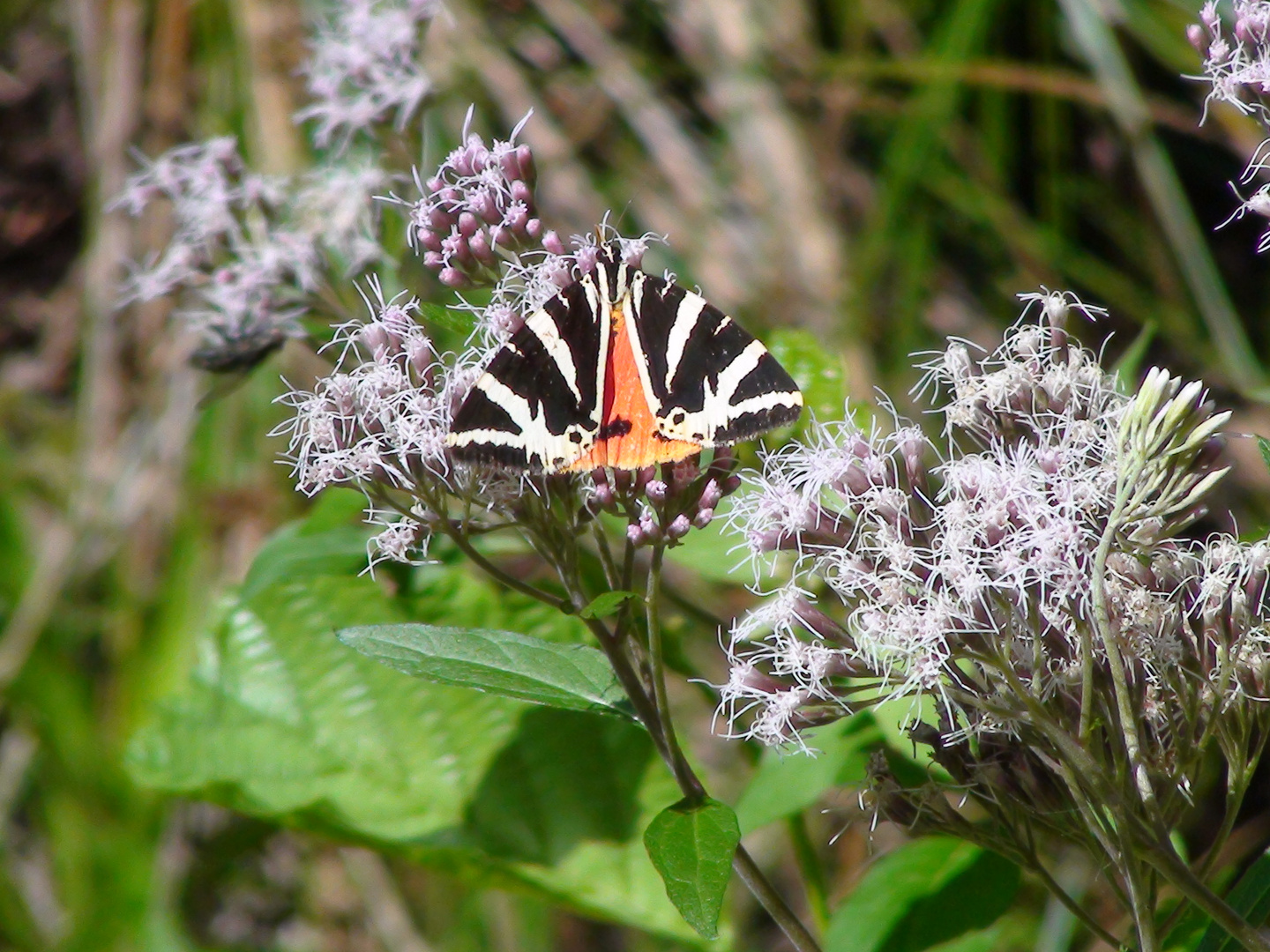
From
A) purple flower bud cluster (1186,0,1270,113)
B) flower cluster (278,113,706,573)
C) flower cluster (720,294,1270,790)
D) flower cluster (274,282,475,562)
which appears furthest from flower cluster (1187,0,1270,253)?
flower cluster (274,282,475,562)

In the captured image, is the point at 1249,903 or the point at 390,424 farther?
the point at 390,424

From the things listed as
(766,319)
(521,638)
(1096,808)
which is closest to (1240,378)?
(766,319)

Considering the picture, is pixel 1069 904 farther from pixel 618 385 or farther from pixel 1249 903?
pixel 618 385

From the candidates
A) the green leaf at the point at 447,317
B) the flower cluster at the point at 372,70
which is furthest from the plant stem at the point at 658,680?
the flower cluster at the point at 372,70

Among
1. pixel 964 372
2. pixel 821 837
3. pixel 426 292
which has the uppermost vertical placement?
pixel 426 292

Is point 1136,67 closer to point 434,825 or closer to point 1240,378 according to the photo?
point 1240,378

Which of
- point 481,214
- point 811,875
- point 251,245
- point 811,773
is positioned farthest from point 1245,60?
point 251,245

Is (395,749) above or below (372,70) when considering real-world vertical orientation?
below

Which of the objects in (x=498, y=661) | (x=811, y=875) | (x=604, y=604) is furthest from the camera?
(x=811, y=875)
